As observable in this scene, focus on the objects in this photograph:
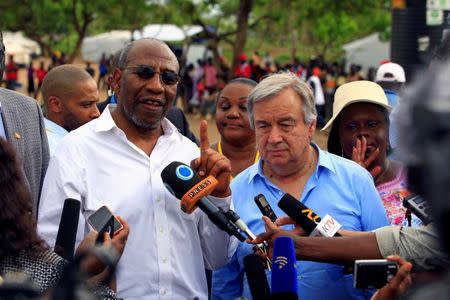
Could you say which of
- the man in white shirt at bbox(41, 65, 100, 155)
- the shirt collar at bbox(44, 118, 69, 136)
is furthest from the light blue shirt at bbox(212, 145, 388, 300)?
the man in white shirt at bbox(41, 65, 100, 155)

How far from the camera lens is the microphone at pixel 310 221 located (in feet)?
12.6

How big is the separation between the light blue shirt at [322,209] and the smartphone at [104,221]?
929 mm

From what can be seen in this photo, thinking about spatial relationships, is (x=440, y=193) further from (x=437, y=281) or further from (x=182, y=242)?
(x=182, y=242)

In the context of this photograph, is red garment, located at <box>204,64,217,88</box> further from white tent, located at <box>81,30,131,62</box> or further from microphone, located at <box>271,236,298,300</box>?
microphone, located at <box>271,236,298,300</box>

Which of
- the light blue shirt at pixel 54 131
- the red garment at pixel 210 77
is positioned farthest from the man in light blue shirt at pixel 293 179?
the red garment at pixel 210 77

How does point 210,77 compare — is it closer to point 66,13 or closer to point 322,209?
point 66,13

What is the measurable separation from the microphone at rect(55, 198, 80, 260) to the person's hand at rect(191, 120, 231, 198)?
2.18 feet

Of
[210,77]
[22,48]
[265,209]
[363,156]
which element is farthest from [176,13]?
[265,209]

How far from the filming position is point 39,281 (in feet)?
9.63

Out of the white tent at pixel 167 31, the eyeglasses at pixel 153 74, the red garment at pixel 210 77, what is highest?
the eyeglasses at pixel 153 74

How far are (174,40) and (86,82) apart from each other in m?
38.5

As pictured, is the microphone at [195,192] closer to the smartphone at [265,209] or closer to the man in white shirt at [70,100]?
the smartphone at [265,209]

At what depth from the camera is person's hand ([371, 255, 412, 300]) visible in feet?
11.0

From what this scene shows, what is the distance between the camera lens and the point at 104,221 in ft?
11.6
